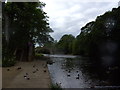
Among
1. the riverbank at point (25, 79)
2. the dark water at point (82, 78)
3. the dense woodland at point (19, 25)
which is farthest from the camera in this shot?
the dense woodland at point (19, 25)

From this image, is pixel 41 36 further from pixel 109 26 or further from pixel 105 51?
pixel 105 51

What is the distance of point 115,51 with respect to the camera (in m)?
44.2

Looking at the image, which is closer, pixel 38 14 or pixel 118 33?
pixel 38 14

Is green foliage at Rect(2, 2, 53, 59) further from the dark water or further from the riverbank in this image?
the riverbank

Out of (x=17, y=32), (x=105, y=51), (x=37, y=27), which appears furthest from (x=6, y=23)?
(x=105, y=51)

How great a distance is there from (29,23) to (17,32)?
6.26 ft

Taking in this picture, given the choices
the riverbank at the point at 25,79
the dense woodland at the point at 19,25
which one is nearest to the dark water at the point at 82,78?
the riverbank at the point at 25,79

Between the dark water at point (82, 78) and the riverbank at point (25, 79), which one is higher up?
the riverbank at point (25, 79)

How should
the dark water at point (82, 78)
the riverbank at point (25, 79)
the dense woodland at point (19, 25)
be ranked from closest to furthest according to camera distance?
the riverbank at point (25, 79)
the dark water at point (82, 78)
the dense woodland at point (19, 25)

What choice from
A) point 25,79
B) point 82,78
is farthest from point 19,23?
point 25,79

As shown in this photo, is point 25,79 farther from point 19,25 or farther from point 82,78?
point 19,25

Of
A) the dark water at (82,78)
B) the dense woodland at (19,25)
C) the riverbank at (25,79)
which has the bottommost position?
the dark water at (82,78)

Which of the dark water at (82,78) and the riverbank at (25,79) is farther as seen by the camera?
the dark water at (82,78)

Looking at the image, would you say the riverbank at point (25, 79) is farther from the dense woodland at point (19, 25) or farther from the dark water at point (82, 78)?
the dense woodland at point (19, 25)
